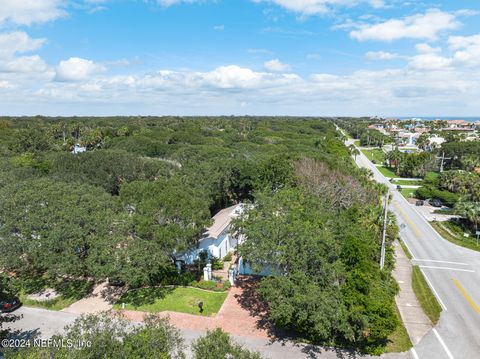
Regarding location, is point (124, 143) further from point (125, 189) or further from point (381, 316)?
point (381, 316)

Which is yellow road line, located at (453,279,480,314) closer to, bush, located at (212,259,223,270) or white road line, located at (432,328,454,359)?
white road line, located at (432,328,454,359)

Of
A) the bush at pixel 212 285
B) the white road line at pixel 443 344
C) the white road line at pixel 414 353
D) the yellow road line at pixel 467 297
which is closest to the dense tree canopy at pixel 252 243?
the white road line at pixel 414 353

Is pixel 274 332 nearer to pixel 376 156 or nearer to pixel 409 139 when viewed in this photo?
pixel 376 156

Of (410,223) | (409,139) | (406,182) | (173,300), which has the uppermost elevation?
(409,139)

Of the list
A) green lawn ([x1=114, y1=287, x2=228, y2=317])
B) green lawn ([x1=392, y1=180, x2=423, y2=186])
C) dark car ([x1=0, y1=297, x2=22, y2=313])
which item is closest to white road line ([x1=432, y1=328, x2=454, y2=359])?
green lawn ([x1=114, y1=287, x2=228, y2=317])

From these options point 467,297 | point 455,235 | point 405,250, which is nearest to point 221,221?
point 405,250

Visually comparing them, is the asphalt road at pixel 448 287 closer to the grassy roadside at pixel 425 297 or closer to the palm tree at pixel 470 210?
the grassy roadside at pixel 425 297

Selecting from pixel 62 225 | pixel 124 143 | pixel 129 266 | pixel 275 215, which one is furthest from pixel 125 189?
pixel 124 143
